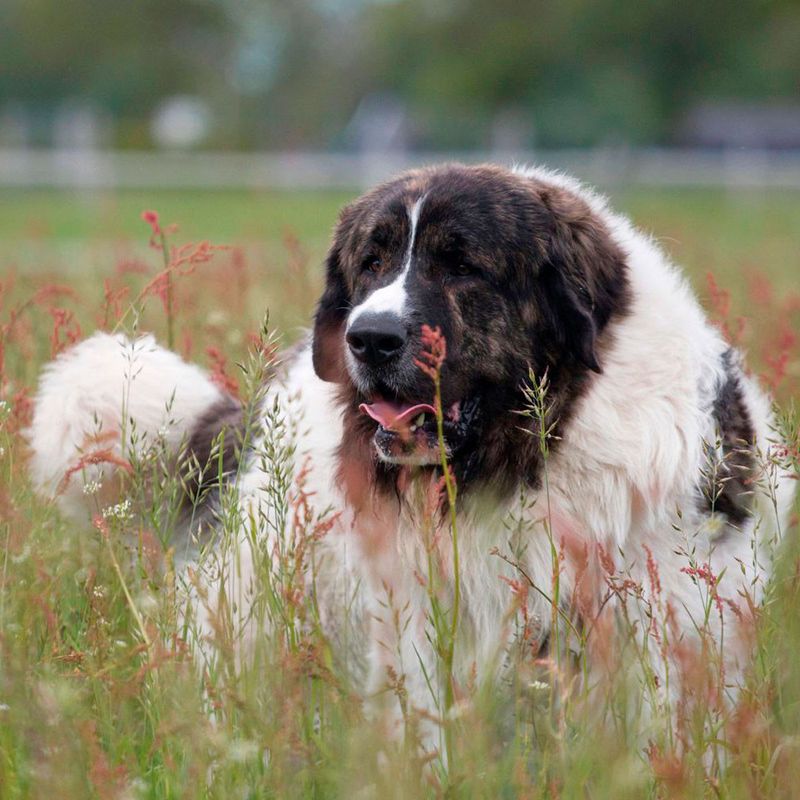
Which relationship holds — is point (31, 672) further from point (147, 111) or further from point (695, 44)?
point (147, 111)

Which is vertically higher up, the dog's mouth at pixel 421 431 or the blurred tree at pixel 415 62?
the blurred tree at pixel 415 62

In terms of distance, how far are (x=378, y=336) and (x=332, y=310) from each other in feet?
2.27

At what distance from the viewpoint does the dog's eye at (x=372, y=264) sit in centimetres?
342

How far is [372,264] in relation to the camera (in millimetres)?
3455

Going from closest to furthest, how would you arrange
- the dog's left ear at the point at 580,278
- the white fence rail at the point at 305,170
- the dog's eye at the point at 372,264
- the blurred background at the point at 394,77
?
the dog's left ear at the point at 580,278 → the dog's eye at the point at 372,264 → the white fence rail at the point at 305,170 → the blurred background at the point at 394,77

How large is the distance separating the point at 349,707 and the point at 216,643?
279 mm

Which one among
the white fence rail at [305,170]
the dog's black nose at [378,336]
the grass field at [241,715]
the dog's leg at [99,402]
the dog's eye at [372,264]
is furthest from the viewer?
the white fence rail at [305,170]

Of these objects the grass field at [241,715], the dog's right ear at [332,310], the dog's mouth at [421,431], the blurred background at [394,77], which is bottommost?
the grass field at [241,715]

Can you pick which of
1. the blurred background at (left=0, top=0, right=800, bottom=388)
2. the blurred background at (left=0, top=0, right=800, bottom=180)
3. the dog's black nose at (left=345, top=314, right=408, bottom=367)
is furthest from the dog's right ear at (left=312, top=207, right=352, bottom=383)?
the blurred background at (left=0, top=0, right=800, bottom=180)

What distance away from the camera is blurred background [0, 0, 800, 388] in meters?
11.9

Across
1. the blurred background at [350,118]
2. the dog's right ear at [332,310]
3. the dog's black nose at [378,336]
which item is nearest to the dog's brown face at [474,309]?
the dog's black nose at [378,336]

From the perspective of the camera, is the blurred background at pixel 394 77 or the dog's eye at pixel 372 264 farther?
the blurred background at pixel 394 77

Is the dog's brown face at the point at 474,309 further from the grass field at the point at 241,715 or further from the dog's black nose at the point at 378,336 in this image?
the grass field at the point at 241,715

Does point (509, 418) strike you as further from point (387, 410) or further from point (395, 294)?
point (395, 294)
